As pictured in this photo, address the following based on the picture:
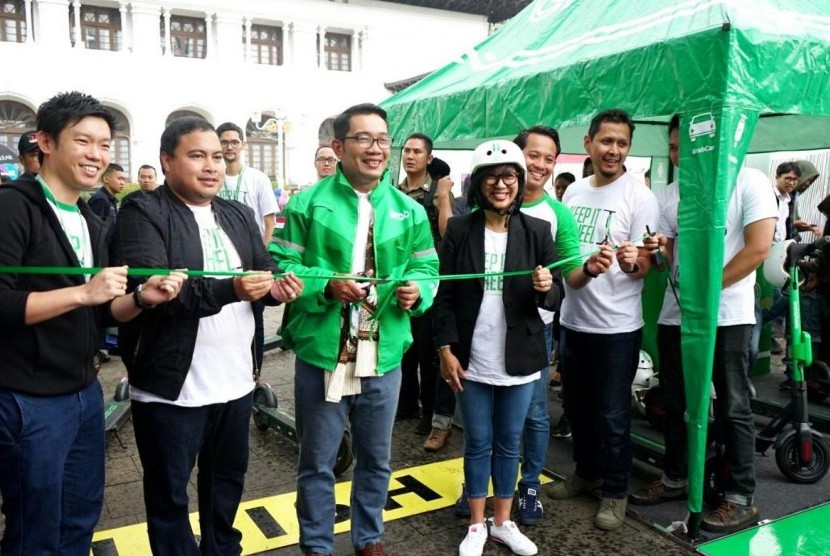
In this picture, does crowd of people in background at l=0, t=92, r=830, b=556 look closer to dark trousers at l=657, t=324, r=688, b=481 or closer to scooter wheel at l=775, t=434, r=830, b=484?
dark trousers at l=657, t=324, r=688, b=481

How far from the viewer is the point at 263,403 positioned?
469 centimetres

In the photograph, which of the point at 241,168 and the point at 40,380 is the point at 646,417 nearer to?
the point at 241,168

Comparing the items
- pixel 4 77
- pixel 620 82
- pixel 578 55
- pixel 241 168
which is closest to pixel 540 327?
pixel 620 82

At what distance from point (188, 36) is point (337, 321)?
36042 mm

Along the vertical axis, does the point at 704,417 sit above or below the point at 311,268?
below

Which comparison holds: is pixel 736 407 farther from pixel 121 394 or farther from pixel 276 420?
pixel 121 394

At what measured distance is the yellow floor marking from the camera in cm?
318

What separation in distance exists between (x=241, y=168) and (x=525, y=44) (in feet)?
8.10

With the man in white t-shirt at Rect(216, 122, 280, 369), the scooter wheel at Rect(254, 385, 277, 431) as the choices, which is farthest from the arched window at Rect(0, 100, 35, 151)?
the scooter wheel at Rect(254, 385, 277, 431)

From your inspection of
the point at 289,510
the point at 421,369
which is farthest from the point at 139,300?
the point at 421,369

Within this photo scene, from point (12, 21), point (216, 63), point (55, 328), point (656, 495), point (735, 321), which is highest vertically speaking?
point (12, 21)

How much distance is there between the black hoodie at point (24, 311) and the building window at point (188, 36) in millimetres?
35617

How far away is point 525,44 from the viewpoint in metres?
4.80

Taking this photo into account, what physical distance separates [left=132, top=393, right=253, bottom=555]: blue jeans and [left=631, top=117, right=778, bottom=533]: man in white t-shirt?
2131 mm
